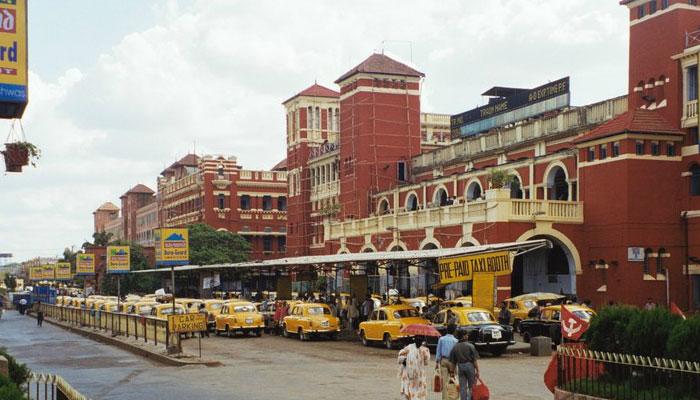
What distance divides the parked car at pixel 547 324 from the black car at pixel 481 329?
8.46 ft

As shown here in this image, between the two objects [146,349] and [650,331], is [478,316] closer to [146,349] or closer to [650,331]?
[146,349]

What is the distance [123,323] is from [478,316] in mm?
16018

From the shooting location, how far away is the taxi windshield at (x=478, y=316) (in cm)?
2756

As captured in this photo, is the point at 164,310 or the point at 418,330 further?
the point at 164,310

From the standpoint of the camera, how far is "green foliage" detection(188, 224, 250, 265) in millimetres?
80375

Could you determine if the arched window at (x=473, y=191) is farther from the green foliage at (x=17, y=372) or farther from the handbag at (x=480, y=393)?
the green foliage at (x=17, y=372)

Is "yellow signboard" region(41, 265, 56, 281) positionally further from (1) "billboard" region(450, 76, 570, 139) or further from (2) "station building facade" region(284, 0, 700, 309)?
(1) "billboard" region(450, 76, 570, 139)

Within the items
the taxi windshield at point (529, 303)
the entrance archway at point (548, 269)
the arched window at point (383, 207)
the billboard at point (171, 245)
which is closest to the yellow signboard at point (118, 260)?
the billboard at point (171, 245)

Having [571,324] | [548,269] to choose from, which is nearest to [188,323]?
[571,324]

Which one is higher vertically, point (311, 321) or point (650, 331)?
point (650, 331)

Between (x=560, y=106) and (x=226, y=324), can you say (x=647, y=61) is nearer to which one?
(x=560, y=106)

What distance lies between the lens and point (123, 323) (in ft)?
121

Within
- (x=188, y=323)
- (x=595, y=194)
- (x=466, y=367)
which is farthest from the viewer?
(x=595, y=194)

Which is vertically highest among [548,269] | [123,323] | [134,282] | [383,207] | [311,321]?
[383,207]
